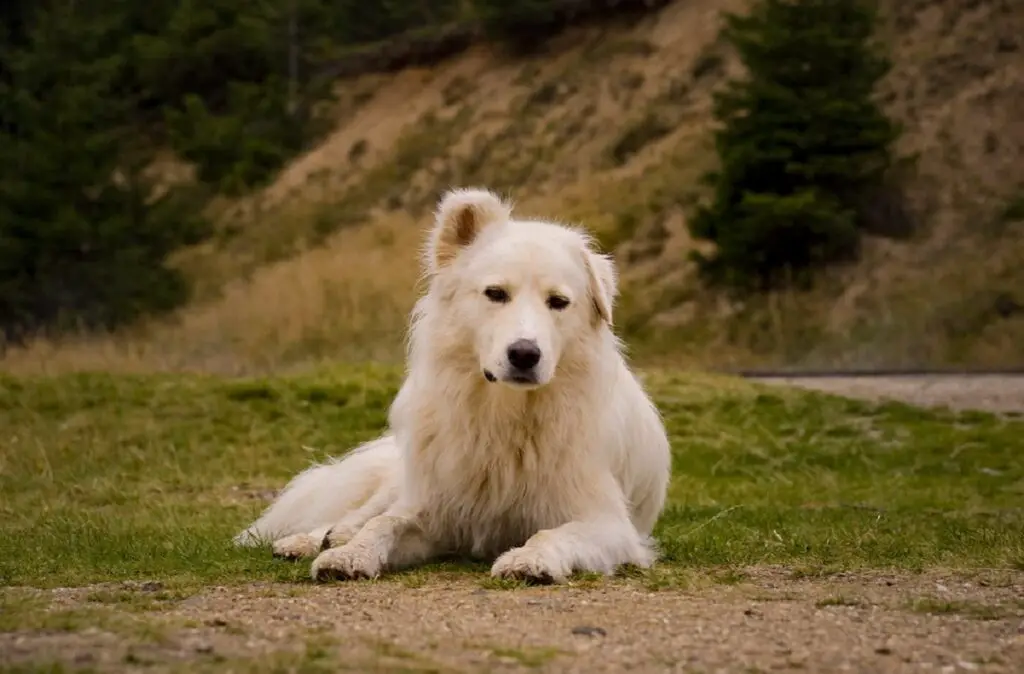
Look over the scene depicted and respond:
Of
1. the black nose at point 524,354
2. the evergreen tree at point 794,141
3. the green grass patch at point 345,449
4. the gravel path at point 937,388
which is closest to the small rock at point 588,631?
the green grass patch at point 345,449

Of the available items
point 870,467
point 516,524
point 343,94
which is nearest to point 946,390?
point 870,467

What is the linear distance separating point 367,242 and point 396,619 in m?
28.9

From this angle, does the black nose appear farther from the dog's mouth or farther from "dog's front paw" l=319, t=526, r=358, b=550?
"dog's front paw" l=319, t=526, r=358, b=550

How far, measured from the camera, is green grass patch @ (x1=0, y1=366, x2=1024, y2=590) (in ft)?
22.1

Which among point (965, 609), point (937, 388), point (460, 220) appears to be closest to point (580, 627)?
point (965, 609)

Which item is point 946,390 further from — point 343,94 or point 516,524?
point 343,94

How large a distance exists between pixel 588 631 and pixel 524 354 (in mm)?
1863

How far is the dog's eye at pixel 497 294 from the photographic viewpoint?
6.34 m

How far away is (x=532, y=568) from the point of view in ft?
18.8

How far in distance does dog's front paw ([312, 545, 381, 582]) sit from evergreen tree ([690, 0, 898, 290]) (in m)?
17.8

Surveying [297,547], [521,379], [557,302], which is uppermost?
[557,302]

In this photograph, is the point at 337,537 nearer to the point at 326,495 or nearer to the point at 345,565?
the point at 326,495

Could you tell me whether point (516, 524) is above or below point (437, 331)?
below

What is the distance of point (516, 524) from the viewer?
6684mm
